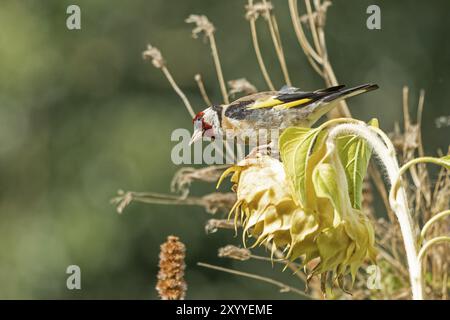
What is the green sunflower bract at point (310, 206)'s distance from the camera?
37.7 inches

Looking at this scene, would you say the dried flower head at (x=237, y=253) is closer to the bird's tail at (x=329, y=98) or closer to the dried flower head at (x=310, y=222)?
the bird's tail at (x=329, y=98)

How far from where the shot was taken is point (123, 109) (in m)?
→ 5.79

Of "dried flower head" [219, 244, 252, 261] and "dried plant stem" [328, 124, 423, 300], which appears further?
"dried flower head" [219, 244, 252, 261]

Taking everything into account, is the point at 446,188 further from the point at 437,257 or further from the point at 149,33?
the point at 149,33

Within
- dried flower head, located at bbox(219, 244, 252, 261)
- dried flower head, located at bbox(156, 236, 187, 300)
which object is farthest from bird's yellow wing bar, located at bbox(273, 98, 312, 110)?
dried flower head, located at bbox(156, 236, 187, 300)

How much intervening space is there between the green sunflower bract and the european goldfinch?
1.69 feet

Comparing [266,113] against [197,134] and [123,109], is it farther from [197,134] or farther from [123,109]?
[123,109]

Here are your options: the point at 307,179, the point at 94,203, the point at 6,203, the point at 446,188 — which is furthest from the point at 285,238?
the point at 6,203


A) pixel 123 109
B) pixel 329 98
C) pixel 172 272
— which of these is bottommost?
pixel 172 272

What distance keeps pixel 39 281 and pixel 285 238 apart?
4.53 metres

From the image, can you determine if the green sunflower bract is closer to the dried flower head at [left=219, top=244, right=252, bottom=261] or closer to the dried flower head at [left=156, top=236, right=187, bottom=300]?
the dried flower head at [left=156, top=236, right=187, bottom=300]

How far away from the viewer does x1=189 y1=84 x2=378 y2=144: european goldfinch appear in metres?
1.67

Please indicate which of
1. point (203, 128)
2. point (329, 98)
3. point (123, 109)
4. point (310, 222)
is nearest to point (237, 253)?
point (203, 128)

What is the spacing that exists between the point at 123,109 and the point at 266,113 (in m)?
4.02
